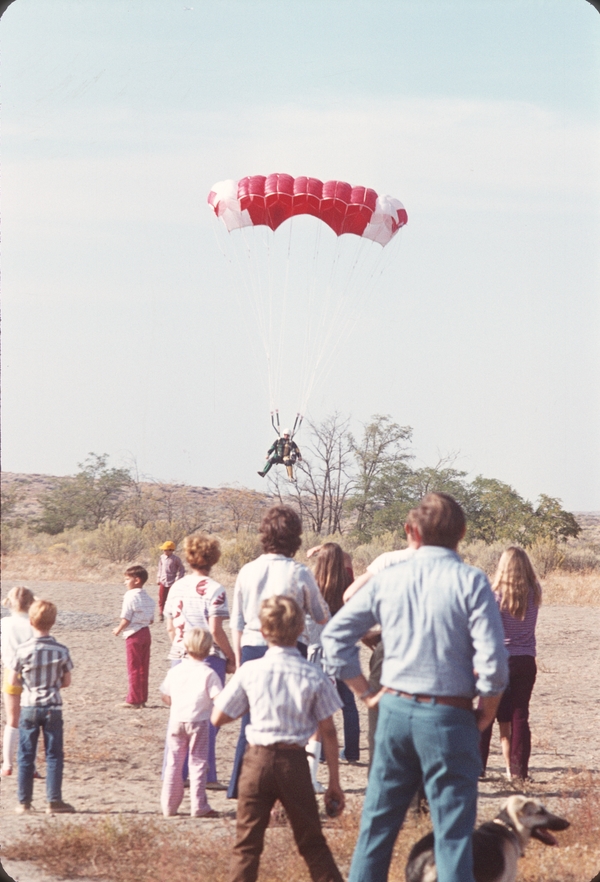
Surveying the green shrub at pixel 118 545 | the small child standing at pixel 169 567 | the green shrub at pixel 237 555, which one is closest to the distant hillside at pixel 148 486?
the green shrub at pixel 118 545

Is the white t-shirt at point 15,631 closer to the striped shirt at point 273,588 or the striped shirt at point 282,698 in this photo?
the striped shirt at point 273,588

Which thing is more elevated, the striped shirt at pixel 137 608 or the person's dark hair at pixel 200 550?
the person's dark hair at pixel 200 550

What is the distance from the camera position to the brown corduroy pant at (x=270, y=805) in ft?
13.7

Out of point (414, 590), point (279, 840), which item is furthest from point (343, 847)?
point (414, 590)

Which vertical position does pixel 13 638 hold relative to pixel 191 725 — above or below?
above

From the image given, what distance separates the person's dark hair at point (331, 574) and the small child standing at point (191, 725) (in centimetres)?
125

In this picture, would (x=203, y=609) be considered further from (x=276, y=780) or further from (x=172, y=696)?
(x=276, y=780)

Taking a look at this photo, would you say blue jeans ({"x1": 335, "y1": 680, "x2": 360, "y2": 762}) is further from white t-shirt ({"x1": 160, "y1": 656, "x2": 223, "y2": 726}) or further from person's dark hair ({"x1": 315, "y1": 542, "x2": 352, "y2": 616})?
white t-shirt ({"x1": 160, "y1": 656, "x2": 223, "y2": 726})

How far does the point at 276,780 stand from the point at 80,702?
5.47m

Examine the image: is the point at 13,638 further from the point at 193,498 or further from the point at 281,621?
the point at 193,498

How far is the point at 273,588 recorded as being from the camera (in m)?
5.35

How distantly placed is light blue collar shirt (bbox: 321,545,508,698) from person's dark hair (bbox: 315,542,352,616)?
2.82 m

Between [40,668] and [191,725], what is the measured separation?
905 mm

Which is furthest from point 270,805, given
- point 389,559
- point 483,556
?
point 483,556
